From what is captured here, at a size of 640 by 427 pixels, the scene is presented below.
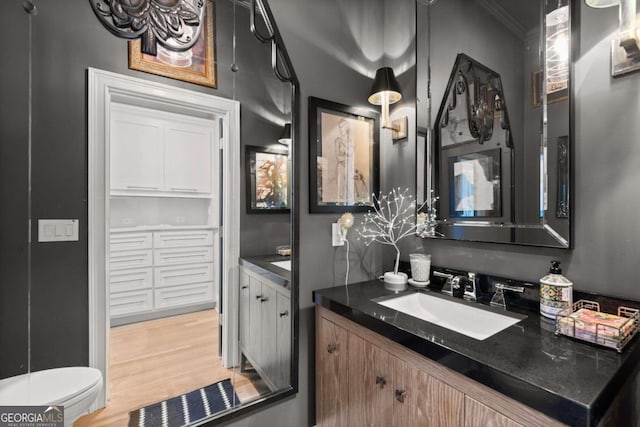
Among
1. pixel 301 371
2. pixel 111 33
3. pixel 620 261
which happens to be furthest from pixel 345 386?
pixel 111 33

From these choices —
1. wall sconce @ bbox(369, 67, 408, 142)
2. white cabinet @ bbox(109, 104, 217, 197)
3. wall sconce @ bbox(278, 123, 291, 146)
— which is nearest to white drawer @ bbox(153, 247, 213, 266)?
white cabinet @ bbox(109, 104, 217, 197)

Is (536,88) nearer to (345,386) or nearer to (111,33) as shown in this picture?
(345,386)

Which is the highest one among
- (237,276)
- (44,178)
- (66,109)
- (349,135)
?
(349,135)

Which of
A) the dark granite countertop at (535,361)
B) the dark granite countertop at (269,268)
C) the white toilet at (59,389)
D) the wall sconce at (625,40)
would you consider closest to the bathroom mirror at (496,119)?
the wall sconce at (625,40)

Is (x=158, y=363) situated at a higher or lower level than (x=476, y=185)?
lower

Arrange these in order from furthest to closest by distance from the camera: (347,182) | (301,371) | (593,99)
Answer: (347,182), (301,371), (593,99)

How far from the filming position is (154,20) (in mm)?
1122

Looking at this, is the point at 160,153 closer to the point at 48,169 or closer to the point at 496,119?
the point at 48,169

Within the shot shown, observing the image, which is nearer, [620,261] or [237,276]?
[620,261]

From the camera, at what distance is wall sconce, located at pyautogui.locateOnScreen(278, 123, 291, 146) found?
1420mm

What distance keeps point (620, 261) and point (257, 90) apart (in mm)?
1561

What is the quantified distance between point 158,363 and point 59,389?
0.29m

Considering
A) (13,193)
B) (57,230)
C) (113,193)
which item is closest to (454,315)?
(113,193)

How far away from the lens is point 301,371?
152cm
